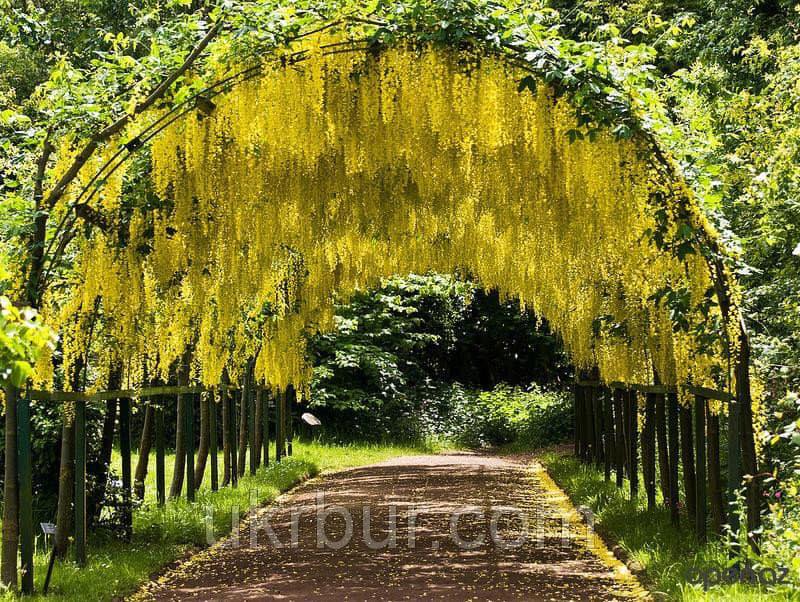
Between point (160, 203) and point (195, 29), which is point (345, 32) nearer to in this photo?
point (195, 29)

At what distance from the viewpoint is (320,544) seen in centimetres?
809

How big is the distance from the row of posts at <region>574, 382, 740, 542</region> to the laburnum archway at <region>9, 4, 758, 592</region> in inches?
10.3

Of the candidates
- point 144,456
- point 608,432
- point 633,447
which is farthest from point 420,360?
point 144,456

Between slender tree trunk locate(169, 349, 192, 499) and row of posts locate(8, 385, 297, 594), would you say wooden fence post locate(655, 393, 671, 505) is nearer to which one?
row of posts locate(8, 385, 297, 594)

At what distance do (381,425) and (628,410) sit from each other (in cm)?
1188

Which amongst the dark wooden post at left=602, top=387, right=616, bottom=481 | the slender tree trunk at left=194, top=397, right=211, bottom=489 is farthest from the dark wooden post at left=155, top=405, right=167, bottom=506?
the dark wooden post at left=602, top=387, right=616, bottom=481

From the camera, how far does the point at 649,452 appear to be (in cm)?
909

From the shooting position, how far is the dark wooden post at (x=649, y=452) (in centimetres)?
877

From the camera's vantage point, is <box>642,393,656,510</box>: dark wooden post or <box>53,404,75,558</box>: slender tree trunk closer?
<box>53,404,75,558</box>: slender tree trunk

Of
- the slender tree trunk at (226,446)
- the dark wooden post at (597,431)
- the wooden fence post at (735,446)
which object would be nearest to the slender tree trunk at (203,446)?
the slender tree trunk at (226,446)

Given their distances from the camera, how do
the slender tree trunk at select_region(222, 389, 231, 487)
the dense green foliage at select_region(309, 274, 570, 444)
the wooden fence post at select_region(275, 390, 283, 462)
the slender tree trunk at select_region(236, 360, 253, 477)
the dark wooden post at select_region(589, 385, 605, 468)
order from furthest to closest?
the dense green foliage at select_region(309, 274, 570, 444) → the wooden fence post at select_region(275, 390, 283, 462) → the dark wooden post at select_region(589, 385, 605, 468) → the slender tree trunk at select_region(236, 360, 253, 477) → the slender tree trunk at select_region(222, 389, 231, 487)

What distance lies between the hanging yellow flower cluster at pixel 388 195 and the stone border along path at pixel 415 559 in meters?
1.56

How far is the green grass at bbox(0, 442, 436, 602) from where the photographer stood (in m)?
6.07

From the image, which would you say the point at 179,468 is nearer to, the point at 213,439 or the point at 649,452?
the point at 213,439
